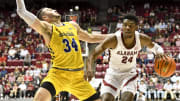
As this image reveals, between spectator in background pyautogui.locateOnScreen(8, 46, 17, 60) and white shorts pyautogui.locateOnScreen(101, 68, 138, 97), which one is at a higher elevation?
spectator in background pyautogui.locateOnScreen(8, 46, 17, 60)

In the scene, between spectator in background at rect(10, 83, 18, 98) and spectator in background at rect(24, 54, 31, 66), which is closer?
spectator in background at rect(10, 83, 18, 98)

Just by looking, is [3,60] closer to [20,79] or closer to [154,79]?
[20,79]

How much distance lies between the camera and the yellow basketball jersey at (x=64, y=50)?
413 cm

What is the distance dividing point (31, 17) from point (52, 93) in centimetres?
107

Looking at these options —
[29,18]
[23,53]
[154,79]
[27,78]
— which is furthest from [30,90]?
[29,18]

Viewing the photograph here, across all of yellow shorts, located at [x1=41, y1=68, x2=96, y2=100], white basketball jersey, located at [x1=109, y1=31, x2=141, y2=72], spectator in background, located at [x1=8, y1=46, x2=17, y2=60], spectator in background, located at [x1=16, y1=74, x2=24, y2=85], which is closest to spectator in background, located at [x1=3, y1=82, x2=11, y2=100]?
spectator in background, located at [x1=16, y1=74, x2=24, y2=85]

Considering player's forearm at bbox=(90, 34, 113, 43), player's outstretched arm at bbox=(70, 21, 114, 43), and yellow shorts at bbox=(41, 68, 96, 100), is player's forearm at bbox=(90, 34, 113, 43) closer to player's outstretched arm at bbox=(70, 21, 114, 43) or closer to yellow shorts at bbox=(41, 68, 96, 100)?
player's outstretched arm at bbox=(70, 21, 114, 43)

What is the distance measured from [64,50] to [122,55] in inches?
38.8

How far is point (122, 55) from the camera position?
15.0 feet

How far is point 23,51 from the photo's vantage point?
1421 cm

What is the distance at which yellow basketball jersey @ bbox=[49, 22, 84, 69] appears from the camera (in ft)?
13.5

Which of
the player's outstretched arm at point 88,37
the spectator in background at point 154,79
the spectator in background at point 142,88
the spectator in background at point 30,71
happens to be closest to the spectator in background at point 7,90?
the spectator in background at point 30,71

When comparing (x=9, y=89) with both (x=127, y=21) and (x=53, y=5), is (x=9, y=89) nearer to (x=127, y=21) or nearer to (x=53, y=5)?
(x=127, y=21)

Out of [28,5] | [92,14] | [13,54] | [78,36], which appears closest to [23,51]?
[13,54]
